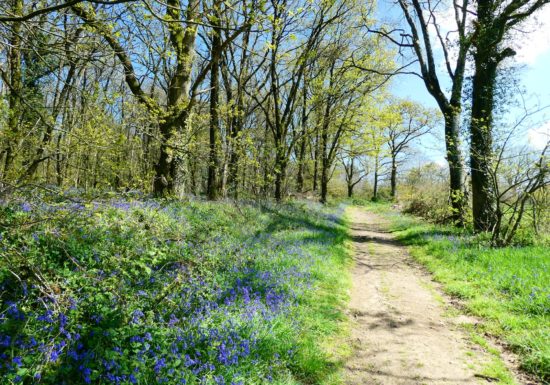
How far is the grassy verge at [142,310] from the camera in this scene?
3086 mm

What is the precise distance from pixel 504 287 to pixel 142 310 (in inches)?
248

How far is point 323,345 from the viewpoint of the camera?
4855 millimetres

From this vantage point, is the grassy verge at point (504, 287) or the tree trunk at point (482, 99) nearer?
the grassy verge at point (504, 287)

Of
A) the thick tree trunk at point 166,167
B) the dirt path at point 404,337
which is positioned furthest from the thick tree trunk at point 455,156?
the thick tree trunk at point 166,167

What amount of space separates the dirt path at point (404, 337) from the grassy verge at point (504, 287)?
1.37ft

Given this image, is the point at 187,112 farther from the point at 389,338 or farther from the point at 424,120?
the point at 424,120

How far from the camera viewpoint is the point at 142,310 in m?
4.13

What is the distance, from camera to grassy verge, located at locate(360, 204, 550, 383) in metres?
4.74

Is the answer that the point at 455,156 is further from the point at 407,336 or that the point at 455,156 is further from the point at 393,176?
the point at 393,176

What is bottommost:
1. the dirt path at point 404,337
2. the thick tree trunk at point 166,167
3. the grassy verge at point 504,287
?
the dirt path at point 404,337

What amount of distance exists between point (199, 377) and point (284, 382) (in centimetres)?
90

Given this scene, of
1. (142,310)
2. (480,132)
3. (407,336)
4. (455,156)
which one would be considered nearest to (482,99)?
(480,132)

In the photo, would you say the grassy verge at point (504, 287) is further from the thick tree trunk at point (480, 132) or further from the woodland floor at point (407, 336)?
the thick tree trunk at point (480, 132)

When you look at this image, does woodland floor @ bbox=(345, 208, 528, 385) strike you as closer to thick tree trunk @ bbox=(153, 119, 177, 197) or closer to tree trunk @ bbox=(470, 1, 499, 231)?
tree trunk @ bbox=(470, 1, 499, 231)
